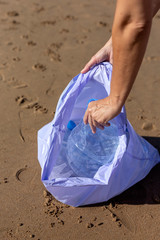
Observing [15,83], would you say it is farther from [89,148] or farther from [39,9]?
[39,9]

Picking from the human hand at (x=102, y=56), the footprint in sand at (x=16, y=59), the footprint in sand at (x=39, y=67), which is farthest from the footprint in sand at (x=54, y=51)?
the human hand at (x=102, y=56)

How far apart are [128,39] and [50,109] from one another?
1310 millimetres

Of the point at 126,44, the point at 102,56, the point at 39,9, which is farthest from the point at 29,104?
the point at 39,9

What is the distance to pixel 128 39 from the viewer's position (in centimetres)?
109

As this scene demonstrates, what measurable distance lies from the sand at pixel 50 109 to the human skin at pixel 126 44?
599 millimetres

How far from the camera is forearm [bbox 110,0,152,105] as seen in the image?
40.6 inches

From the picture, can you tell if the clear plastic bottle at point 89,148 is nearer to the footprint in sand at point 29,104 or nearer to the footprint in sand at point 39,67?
the footprint in sand at point 29,104

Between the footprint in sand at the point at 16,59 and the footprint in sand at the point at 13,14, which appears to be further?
the footprint in sand at the point at 13,14

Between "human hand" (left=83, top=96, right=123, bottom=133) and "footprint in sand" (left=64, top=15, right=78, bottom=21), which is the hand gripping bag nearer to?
"human hand" (left=83, top=96, right=123, bottom=133)

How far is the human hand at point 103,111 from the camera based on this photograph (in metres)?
1.29

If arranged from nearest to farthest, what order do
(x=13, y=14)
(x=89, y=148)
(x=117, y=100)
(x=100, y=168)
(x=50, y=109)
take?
(x=117, y=100), (x=100, y=168), (x=89, y=148), (x=50, y=109), (x=13, y=14)

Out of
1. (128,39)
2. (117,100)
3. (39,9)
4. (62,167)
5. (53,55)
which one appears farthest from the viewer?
(39,9)

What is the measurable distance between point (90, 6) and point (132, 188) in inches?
112

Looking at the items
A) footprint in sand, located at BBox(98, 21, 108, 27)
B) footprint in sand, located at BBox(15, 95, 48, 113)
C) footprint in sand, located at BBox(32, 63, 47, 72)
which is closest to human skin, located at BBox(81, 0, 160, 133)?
footprint in sand, located at BBox(15, 95, 48, 113)
